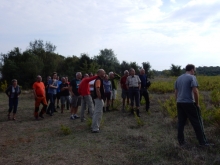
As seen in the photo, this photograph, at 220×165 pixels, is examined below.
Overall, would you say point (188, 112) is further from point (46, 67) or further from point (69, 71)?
point (46, 67)

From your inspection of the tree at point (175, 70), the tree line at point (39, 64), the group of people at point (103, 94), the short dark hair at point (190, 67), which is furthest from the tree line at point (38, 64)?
the short dark hair at point (190, 67)

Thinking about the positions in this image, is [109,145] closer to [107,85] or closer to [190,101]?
[190,101]

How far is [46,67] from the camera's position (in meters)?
29.5

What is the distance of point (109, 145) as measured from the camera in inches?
248

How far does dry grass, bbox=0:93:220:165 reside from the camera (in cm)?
524

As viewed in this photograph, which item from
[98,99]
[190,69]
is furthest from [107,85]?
[190,69]

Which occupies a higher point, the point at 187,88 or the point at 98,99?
the point at 187,88

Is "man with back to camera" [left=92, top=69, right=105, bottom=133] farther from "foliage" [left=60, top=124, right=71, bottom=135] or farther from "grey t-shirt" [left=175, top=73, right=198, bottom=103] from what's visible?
"grey t-shirt" [left=175, top=73, right=198, bottom=103]

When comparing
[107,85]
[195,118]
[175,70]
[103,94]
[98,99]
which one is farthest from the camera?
[175,70]

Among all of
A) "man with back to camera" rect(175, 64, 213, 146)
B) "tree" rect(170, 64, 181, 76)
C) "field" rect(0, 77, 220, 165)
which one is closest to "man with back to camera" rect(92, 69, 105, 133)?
"field" rect(0, 77, 220, 165)

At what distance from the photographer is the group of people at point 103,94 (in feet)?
18.4

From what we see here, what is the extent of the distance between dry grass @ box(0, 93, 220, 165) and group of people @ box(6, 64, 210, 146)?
478mm

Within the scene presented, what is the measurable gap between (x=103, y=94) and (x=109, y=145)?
71.8 inches

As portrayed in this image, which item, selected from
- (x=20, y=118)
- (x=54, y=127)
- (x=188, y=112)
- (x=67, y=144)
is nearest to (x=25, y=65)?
(x=20, y=118)
